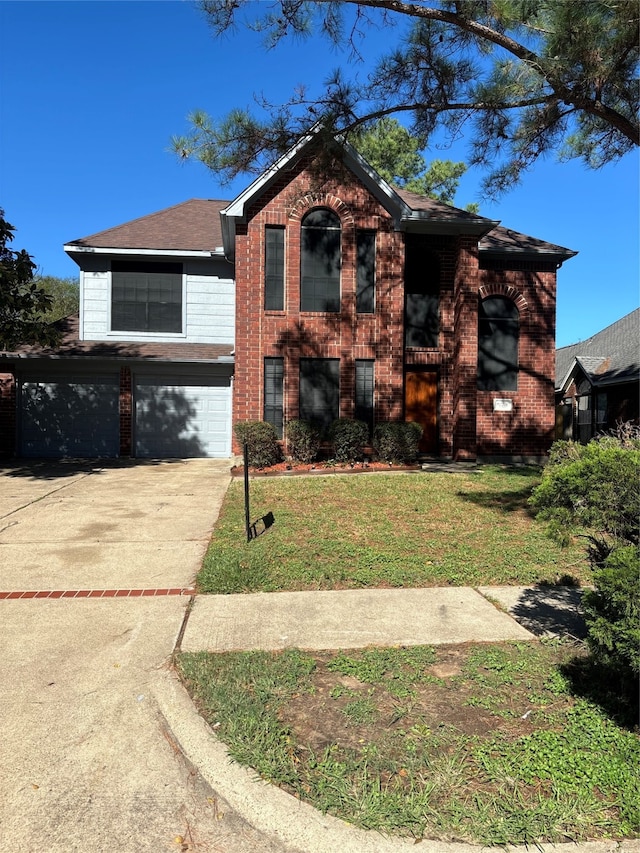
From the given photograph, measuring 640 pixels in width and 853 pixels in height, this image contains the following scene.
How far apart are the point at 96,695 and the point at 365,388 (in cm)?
1168

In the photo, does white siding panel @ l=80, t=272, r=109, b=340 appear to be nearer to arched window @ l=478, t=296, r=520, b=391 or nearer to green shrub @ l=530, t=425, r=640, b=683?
arched window @ l=478, t=296, r=520, b=391

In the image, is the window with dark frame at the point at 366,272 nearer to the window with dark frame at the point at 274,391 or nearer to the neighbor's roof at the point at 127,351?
the window with dark frame at the point at 274,391

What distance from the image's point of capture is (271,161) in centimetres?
813

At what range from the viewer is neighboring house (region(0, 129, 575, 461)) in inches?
553

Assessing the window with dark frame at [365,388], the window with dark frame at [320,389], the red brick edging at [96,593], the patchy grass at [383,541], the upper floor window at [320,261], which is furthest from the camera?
the window with dark frame at [365,388]

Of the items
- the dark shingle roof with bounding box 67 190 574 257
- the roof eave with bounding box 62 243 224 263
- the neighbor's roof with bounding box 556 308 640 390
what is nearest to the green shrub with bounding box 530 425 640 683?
the dark shingle roof with bounding box 67 190 574 257

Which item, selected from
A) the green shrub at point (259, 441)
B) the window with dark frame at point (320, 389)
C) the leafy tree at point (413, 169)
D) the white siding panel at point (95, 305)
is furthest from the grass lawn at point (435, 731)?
the leafy tree at point (413, 169)

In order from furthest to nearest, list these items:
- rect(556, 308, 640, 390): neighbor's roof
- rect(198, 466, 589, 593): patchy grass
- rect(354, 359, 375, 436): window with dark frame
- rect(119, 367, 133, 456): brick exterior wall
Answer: rect(556, 308, 640, 390): neighbor's roof → rect(119, 367, 133, 456): brick exterior wall → rect(354, 359, 375, 436): window with dark frame → rect(198, 466, 589, 593): patchy grass

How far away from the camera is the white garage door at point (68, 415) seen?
52.2ft

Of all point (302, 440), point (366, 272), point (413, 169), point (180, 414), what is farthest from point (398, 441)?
point (413, 169)

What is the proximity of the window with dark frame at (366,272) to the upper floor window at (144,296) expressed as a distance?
5.51 meters

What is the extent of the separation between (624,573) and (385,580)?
9.52 ft

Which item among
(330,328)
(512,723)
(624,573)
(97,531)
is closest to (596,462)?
(624,573)

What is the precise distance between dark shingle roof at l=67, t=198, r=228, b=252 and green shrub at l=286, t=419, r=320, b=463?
6.02 meters
